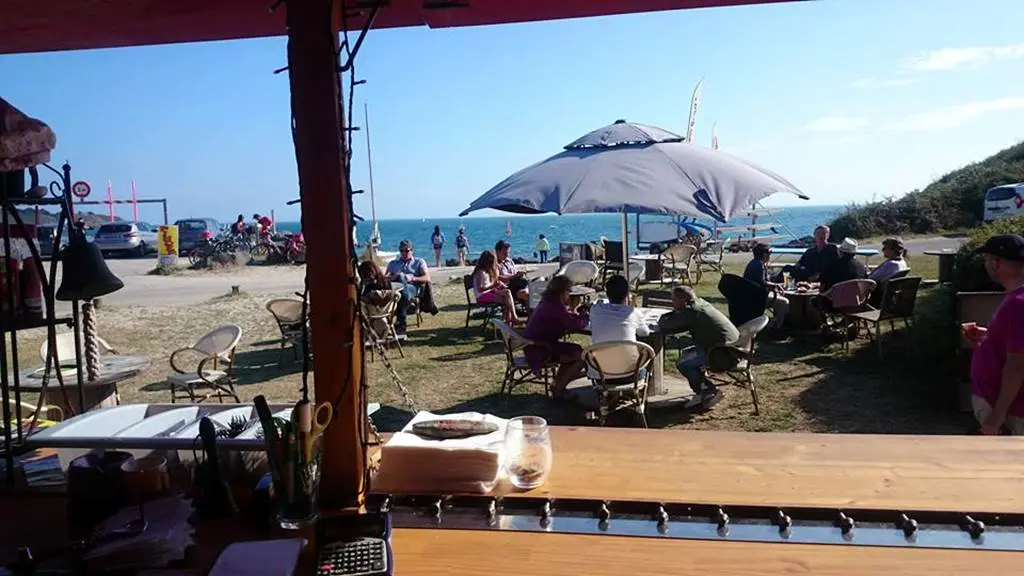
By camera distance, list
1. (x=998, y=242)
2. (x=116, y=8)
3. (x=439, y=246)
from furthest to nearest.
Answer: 1. (x=439, y=246)
2. (x=998, y=242)
3. (x=116, y=8)

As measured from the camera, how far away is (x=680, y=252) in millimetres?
12836

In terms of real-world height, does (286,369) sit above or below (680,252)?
below

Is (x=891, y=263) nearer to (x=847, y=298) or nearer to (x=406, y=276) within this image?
(x=847, y=298)

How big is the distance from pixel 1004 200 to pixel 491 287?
19.5 metres

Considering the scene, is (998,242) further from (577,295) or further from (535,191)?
(577,295)

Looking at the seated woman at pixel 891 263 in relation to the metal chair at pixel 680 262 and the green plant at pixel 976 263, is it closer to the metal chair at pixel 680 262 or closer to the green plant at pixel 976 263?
the green plant at pixel 976 263

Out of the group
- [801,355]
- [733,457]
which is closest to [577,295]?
[801,355]

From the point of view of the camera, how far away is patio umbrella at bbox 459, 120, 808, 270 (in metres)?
5.30

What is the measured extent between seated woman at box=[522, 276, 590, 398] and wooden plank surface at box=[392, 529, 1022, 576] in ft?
13.2

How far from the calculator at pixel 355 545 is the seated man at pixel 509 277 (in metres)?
7.68

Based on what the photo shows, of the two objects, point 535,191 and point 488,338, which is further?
point 488,338

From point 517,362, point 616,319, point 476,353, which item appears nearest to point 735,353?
point 616,319

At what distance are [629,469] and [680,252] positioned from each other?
1136 cm

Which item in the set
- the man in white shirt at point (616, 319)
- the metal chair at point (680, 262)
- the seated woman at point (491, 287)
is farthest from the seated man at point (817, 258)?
the man in white shirt at point (616, 319)
